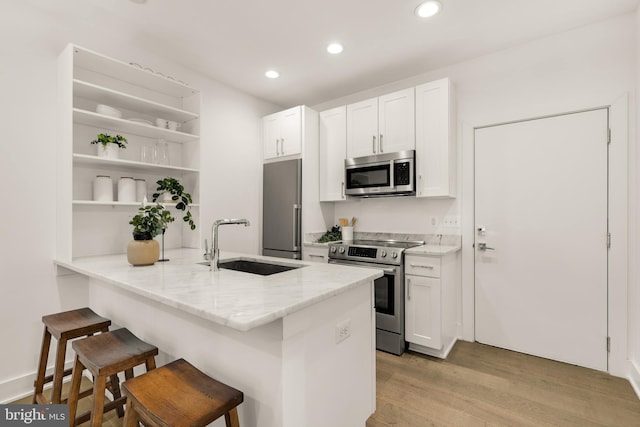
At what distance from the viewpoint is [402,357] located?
276cm

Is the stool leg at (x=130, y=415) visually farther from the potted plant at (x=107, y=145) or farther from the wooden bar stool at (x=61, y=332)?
the potted plant at (x=107, y=145)

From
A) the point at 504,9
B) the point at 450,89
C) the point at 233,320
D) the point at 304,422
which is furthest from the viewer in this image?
the point at 450,89

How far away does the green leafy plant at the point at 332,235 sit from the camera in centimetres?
368

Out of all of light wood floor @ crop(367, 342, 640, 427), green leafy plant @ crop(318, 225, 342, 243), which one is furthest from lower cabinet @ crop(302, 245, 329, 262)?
light wood floor @ crop(367, 342, 640, 427)

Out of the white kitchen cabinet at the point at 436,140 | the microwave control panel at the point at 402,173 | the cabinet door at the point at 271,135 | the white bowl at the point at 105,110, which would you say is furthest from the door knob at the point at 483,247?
the white bowl at the point at 105,110

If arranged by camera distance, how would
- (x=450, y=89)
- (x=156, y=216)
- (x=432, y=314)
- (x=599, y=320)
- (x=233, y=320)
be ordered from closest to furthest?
(x=233, y=320)
(x=156, y=216)
(x=599, y=320)
(x=432, y=314)
(x=450, y=89)

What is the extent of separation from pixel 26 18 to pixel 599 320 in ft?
16.0

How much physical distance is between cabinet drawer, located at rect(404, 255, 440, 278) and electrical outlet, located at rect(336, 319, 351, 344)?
138 cm

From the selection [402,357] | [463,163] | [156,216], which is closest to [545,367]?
[402,357]

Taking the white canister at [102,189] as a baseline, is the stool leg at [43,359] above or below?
below

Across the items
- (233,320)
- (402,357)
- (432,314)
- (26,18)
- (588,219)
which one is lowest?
(402,357)

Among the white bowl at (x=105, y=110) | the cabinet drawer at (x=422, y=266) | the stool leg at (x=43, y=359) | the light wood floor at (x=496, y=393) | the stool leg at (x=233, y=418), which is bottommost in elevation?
the light wood floor at (x=496, y=393)

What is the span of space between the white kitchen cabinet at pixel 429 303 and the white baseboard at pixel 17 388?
9.52 ft

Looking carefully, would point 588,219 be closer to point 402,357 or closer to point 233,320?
point 402,357
